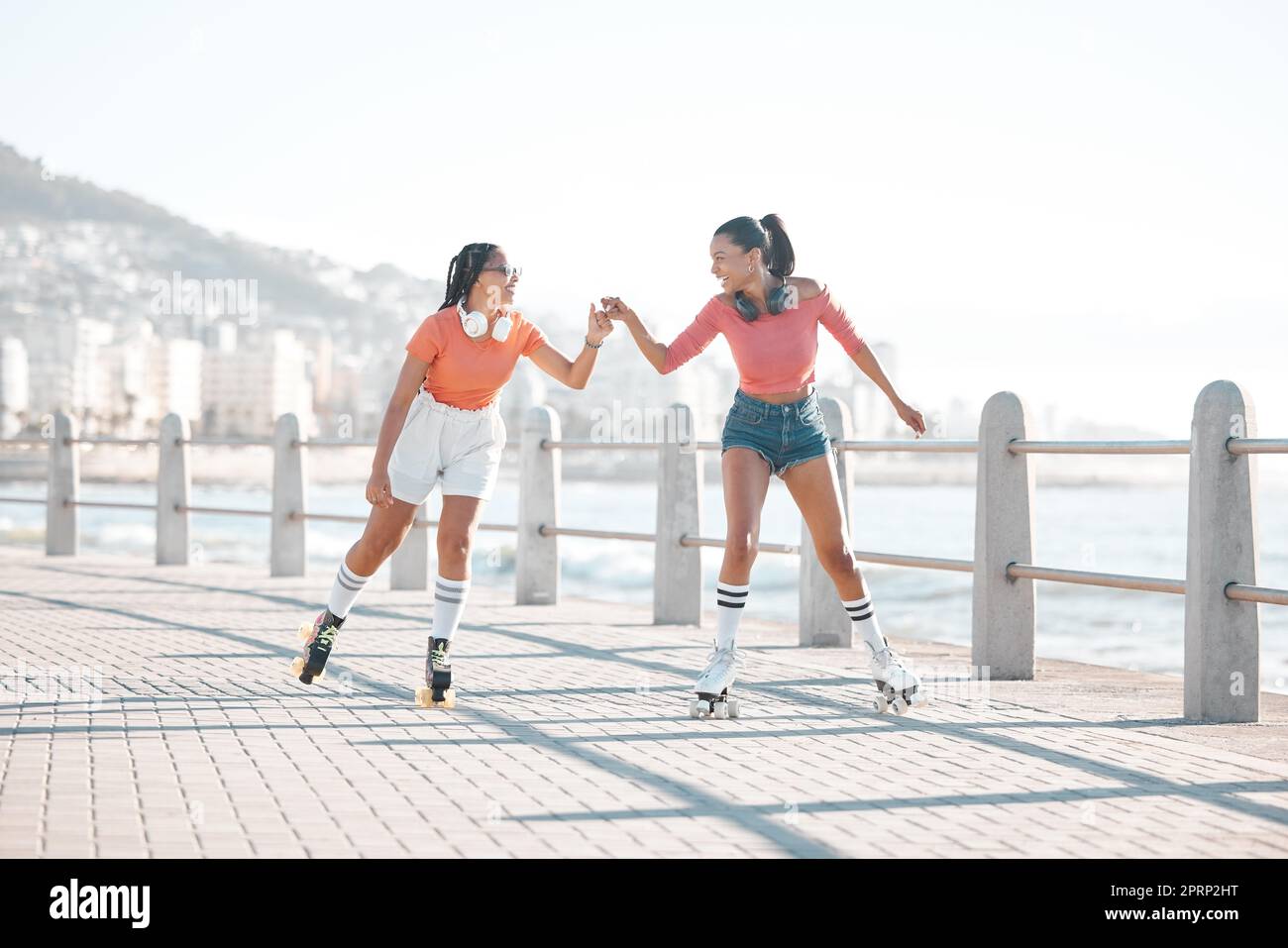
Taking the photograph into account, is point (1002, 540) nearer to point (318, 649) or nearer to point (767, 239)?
point (767, 239)

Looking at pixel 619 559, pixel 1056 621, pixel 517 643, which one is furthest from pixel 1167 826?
pixel 619 559

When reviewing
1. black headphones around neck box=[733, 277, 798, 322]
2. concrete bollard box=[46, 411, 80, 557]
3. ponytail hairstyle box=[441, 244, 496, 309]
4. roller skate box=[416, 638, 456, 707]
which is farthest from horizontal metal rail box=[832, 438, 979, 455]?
concrete bollard box=[46, 411, 80, 557]

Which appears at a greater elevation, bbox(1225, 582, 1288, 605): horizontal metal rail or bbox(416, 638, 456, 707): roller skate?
bbox(1225, 582, 1288, 605): horizontal metal rail

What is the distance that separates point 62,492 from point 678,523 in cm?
1067

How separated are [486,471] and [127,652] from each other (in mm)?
3070

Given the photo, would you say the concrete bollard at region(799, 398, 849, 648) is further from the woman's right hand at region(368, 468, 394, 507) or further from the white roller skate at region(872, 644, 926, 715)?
the woman's right hand at region(368, 468, 394, 507)

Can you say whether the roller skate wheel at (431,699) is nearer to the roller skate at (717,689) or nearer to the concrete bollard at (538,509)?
the roller skate at (717,689)

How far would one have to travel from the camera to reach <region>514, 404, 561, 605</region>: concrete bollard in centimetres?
1336

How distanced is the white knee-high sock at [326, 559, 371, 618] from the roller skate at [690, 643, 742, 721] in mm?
1642

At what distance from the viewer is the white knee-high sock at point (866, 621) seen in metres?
7.25

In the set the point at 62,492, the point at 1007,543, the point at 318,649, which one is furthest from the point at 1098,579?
the point at 62,492

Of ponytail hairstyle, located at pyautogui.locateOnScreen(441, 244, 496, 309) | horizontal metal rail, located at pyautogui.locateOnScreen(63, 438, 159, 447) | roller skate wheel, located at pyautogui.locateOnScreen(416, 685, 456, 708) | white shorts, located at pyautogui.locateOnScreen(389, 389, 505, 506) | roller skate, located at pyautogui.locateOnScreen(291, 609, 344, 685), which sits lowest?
roller skate wheel, located at pyautogui.locateOnScreen(416, 685, 456, 708)
